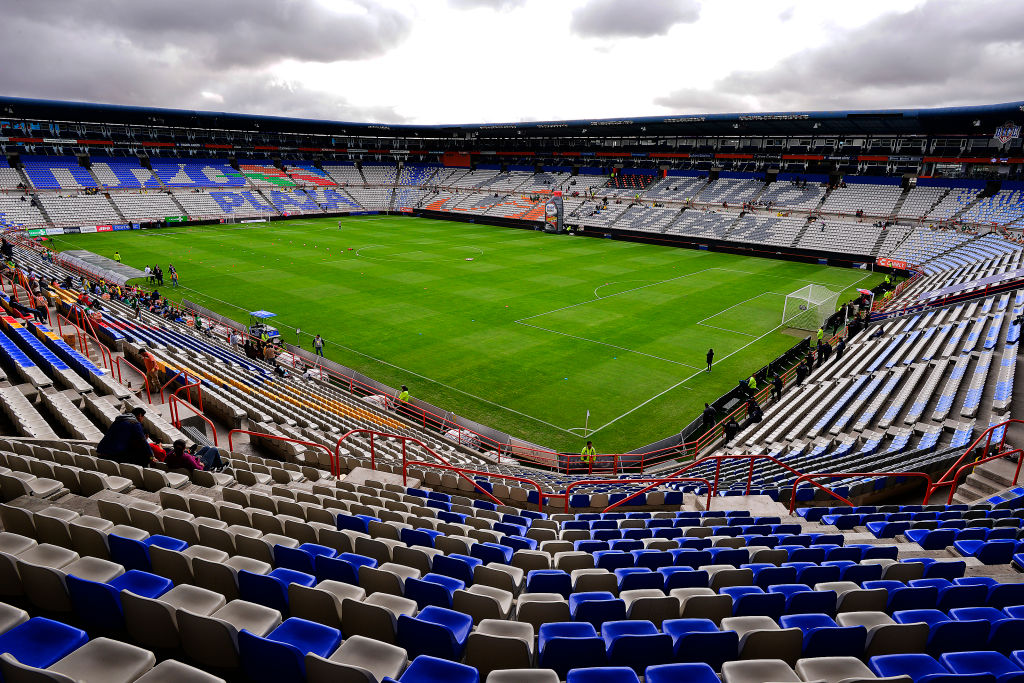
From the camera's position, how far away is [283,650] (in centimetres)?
385

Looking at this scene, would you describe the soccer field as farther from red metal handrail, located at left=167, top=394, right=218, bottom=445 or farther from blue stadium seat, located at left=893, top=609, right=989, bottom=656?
blue stadium seat, located at left=893, top=609, right=989, bottom=656

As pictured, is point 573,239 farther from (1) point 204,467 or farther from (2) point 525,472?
(1) point 204,467

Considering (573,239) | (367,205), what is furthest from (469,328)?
(367,205)

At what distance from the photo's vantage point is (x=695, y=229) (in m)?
63.8

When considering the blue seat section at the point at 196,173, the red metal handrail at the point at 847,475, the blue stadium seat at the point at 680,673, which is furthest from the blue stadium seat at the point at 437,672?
the blue seat section at the point at 196,173

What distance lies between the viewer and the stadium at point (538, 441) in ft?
15.5

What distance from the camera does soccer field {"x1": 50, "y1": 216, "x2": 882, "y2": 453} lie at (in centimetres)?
2330

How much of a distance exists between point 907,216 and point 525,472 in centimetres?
5720

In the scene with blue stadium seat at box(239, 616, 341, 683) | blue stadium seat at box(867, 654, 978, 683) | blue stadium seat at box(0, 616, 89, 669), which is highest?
blue stadium seat at box(0, 616, 89, 669)

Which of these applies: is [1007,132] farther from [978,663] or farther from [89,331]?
[89,331]

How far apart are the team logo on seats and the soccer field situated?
2051 centimetres

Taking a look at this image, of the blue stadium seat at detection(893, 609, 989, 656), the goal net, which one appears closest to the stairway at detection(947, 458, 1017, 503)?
the blue stadium seat at detection(893, 609, 989, 656)

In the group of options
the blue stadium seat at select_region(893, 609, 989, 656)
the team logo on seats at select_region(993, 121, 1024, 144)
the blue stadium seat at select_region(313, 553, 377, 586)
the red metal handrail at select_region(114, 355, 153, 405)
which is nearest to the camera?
the blue stadium seat at select_region(893, 609, 989, 656)

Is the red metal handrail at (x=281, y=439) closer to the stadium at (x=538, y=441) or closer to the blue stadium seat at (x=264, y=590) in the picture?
the stadium at (x=538, y=441)
